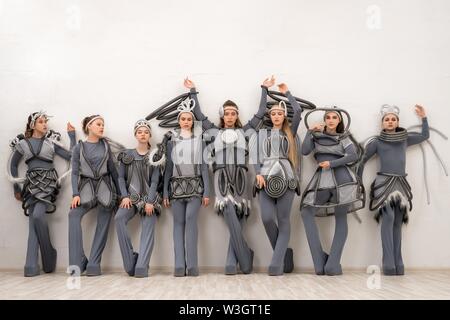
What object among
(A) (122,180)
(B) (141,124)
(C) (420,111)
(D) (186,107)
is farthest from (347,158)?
(A) (122,180)

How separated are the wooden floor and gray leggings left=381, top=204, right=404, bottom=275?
0.58 ft

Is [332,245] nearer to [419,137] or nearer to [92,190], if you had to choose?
[419,137]

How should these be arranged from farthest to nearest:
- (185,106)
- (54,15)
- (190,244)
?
(54,15)
(185,106)
(190,244)

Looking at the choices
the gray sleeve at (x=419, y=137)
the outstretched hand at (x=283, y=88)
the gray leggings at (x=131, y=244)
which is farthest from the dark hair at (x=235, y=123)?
the gray sleeve at (x=419, y=137)

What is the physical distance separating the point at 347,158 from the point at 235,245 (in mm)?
1345

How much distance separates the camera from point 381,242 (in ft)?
16.0

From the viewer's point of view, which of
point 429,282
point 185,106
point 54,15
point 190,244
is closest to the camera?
point 429,282

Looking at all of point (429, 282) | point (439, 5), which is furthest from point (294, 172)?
point (439, 5)

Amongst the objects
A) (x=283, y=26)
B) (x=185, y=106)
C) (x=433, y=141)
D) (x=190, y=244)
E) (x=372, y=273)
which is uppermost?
(x=283, y=26)

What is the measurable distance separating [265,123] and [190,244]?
1441 mm

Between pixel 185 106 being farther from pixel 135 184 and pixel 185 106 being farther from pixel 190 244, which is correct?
pixel 190 244

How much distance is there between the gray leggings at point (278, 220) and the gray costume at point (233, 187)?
233mm

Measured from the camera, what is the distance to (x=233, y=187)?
15.4ft

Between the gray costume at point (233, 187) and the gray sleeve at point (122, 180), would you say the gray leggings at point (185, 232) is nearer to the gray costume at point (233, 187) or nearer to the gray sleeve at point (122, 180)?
the gray costume at point (233, 187)
